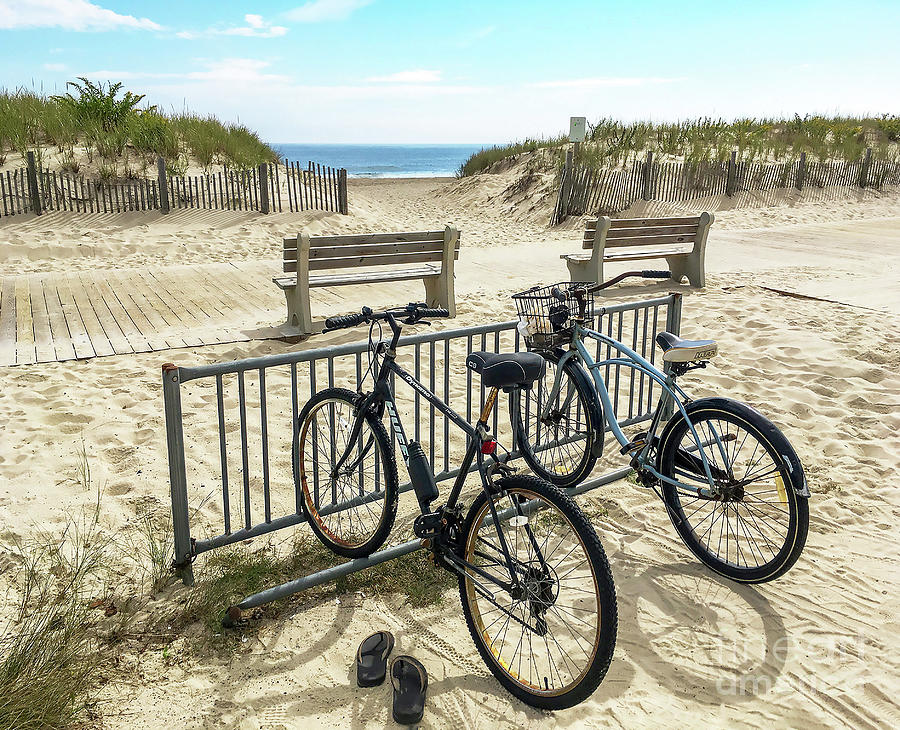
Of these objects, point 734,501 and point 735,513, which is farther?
point 735,513

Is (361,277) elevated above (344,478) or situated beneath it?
elevated above

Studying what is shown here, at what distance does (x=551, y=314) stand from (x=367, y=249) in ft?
13.3

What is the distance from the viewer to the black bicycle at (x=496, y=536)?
2541mm

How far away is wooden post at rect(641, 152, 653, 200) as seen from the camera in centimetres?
1886

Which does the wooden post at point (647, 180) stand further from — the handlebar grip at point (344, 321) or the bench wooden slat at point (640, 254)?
the handlebar grip at point (344, 321)

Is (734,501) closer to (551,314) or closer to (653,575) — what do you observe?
(653,575)

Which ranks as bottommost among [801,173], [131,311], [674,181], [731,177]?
[131,311]

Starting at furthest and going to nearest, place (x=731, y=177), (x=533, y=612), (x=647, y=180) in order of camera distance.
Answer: (x=731, y=177)
(x=647, y=180)
(x=533, y=612)

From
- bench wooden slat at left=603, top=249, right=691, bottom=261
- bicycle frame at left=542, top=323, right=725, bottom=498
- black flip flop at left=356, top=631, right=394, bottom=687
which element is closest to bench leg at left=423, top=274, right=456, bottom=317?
bench wooden slat at left=603, top=249, right=691, bottom=261

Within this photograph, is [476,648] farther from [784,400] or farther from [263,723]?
[784,400]

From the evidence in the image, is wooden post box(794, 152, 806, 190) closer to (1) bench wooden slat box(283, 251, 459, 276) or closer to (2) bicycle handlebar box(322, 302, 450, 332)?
(1) bench wooden slat box(283, 251, 459, 276)

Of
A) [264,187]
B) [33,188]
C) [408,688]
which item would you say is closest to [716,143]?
[264,187]

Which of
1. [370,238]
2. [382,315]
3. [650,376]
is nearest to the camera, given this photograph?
[382,315]

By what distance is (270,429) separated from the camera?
5039mm
